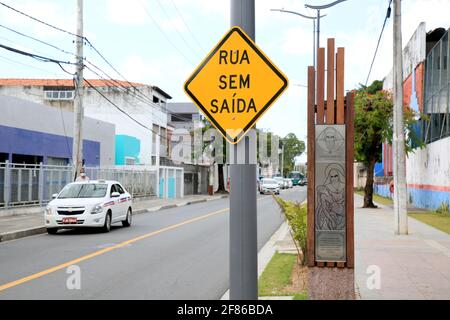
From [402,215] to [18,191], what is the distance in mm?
14812

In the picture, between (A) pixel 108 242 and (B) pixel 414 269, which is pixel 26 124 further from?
(B) pixel 414 269

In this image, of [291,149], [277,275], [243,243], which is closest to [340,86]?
[243,243]

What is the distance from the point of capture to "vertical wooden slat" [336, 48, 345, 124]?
700cm

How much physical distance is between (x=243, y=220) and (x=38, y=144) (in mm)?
24631

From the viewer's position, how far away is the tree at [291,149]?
133500 millimetres

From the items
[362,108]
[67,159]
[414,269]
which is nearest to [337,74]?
[414,269]

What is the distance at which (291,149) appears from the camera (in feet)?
440

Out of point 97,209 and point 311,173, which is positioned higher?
point 311,173

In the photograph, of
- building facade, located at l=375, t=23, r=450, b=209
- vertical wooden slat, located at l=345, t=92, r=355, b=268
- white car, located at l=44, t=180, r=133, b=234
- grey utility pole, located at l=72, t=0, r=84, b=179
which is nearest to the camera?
vertical wooden slat, located at l=345, t=92, r=355, b=268

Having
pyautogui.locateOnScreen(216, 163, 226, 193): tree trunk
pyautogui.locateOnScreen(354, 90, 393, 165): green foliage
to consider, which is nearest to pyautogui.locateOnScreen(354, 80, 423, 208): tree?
pyautogui.locateOnScreen(354, 90, 393, 165): green foliage

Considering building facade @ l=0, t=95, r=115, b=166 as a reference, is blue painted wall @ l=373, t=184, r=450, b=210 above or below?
below

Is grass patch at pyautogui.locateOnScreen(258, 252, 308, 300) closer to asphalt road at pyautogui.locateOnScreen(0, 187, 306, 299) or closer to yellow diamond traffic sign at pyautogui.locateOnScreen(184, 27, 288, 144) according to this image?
asphalt road at pyautogui.locateOnScreen(0, 187, 306, 299)

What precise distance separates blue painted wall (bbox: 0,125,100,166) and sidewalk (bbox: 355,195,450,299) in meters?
15.4

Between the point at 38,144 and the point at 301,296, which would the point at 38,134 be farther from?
the point at 301,296
